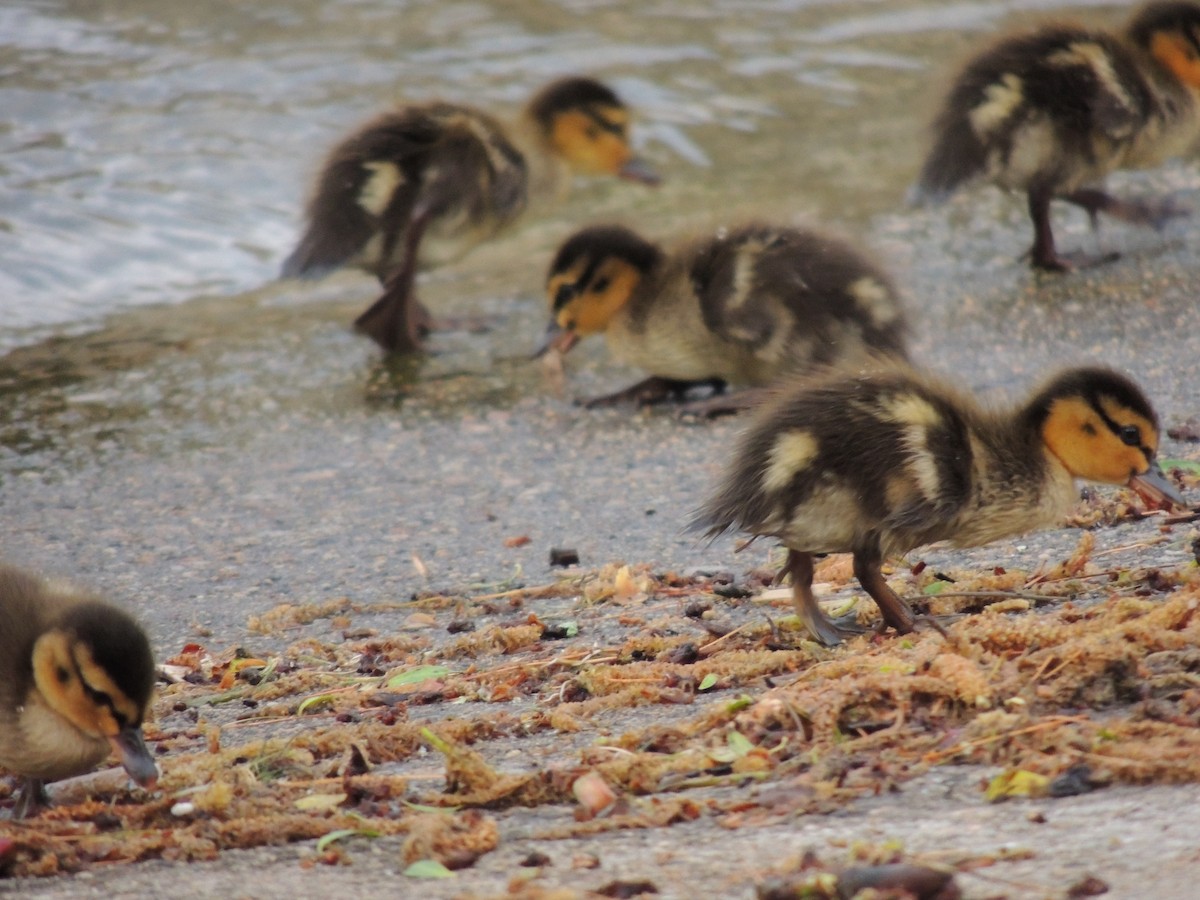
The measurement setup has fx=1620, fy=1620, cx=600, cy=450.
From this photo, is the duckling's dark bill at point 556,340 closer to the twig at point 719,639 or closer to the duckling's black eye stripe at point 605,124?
the duckling's black eye stripe at point 605,124

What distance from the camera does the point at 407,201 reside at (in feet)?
19.6

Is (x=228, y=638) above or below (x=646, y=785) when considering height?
below

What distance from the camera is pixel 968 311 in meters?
6.07

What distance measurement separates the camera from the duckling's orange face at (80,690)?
2796 mm

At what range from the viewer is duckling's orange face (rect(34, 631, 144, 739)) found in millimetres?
2796

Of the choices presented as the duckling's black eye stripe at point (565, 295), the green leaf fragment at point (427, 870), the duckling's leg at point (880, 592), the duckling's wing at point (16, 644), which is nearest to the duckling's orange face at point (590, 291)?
the duckling's black eye stripe at point (565, 295)

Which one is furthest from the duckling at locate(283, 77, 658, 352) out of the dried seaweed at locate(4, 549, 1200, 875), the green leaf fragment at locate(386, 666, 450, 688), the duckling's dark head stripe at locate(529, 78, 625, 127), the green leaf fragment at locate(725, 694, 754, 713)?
the green leaf fragment at locate(725, 694, 754, 713)

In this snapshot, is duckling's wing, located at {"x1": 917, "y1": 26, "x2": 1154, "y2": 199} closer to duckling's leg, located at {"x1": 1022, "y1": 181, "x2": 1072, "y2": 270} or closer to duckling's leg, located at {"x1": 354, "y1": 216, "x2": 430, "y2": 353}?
duckling's leg, located at {"x1": 1022, "y1": 181, "x2": 1072, "y2": 270}

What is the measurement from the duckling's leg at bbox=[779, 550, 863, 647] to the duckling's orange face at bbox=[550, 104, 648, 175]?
13.7ft

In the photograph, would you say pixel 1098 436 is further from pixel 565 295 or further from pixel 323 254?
pixel 323 254

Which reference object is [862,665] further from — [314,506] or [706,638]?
[314,506]

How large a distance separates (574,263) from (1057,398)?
2.47 meters

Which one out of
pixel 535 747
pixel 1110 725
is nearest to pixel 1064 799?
pixel 1110 725

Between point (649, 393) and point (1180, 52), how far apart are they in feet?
8.01
